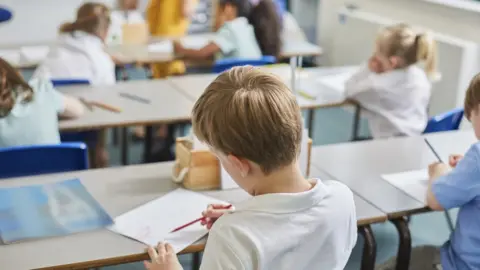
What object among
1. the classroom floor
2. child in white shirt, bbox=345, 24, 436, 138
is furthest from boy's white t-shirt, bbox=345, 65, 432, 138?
the classroom floor

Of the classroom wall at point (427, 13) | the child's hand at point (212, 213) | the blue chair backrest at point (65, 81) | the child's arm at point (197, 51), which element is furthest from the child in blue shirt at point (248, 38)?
the child's hand at point (212, 213)

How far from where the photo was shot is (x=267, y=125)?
1249 millimetres

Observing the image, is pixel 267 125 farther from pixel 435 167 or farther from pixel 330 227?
pixel 435 167

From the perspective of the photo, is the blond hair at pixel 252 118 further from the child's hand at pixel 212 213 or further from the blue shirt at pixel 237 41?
the blue shirt at pixel 237 41

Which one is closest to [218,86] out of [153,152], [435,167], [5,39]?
[435,167]

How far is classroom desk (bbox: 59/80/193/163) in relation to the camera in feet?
9.27

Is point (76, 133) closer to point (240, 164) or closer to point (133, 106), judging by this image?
point (133, 106)

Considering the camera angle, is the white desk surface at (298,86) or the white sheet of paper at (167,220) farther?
the white desk surface at (298,86)

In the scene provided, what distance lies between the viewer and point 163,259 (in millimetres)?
1516

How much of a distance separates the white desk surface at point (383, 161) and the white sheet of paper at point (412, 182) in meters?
A: 0.02

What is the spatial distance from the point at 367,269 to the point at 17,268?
3.31 feet

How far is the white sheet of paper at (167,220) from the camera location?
171 cm

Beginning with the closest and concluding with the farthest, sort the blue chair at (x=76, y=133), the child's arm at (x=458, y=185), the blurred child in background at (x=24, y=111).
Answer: the child's arm at (x=458, y=185)
the blurred child in background at (x=24, y=111)
the blue chair at (x=76, y=133)

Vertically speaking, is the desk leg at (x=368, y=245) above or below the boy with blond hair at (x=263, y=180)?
below
